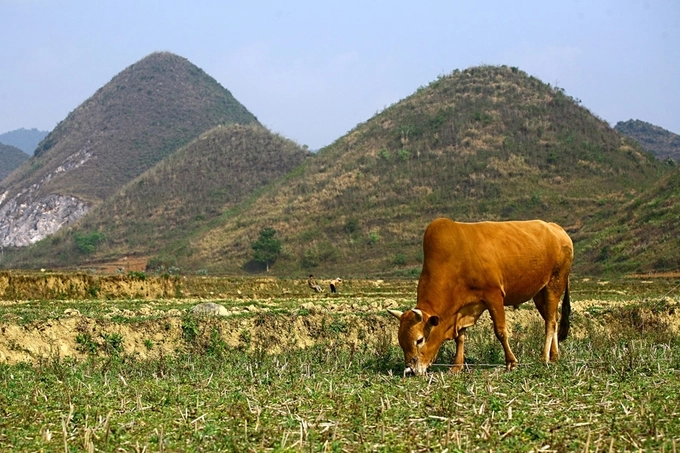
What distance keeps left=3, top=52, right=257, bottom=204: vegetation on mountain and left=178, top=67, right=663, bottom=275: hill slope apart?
46.9 meters

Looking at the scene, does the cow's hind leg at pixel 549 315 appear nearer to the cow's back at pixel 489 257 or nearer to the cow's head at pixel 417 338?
the cow's back at pixel 489 257

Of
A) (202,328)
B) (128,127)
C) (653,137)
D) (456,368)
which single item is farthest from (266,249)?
(653,137)

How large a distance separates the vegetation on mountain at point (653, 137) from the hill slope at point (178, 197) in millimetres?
63336

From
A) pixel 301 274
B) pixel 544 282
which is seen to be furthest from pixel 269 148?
pixel 544 282

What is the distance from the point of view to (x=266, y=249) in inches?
2608

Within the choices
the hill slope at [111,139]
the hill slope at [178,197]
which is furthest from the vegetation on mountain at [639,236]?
the hill slope at [111,139]

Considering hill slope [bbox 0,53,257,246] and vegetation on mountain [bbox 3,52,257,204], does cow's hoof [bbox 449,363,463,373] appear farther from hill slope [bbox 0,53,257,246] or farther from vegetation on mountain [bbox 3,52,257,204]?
vegetation on mountain [bbox 3,52,257,204]

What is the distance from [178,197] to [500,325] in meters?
91.2

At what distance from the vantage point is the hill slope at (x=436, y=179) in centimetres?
6644

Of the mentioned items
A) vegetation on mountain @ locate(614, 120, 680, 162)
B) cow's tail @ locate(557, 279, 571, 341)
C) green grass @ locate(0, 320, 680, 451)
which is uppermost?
vegetation on mountain @ locate(614, 120, 680, 162)

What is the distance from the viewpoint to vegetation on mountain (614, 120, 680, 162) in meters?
132

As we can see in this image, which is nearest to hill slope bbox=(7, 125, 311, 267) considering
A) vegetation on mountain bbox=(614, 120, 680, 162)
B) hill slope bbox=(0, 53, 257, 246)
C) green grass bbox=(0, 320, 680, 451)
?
hill slope bbox=(0, 53, 257, 246)

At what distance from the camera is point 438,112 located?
3467 inches

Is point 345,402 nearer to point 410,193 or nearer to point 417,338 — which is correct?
point 417,338
